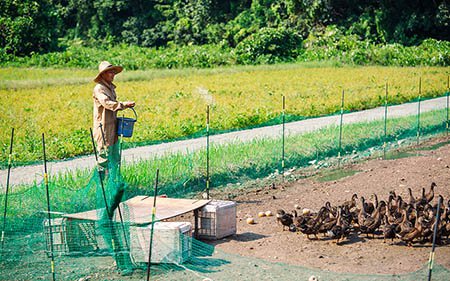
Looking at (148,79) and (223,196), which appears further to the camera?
(148,79)

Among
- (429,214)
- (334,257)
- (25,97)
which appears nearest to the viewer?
(334,257)

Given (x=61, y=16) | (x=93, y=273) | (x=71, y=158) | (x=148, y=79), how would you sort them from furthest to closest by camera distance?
(x=61, y=16), (x=148, y=79), (x=71, y=158), (x=93, y=273)

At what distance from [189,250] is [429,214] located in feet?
11.6

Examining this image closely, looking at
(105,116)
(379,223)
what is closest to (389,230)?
(379,223)

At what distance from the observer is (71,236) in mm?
9992

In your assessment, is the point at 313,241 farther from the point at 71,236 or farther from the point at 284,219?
the point at 71,236

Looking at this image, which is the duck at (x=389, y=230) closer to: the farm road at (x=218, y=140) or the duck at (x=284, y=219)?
the duck at (x=284, y=219)

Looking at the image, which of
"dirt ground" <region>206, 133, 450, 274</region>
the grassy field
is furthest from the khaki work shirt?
"dirt ground" <region>206, 133, 450, 274</region>

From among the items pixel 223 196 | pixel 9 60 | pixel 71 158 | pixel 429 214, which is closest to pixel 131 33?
pixel 9 60

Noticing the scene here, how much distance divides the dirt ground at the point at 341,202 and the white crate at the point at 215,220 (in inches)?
6.4

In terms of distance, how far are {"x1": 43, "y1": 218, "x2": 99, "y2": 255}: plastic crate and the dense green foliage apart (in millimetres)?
31108

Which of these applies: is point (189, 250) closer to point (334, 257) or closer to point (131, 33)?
point (334, 257)

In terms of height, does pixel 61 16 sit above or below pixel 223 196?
above

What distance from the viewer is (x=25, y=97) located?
26.6m
